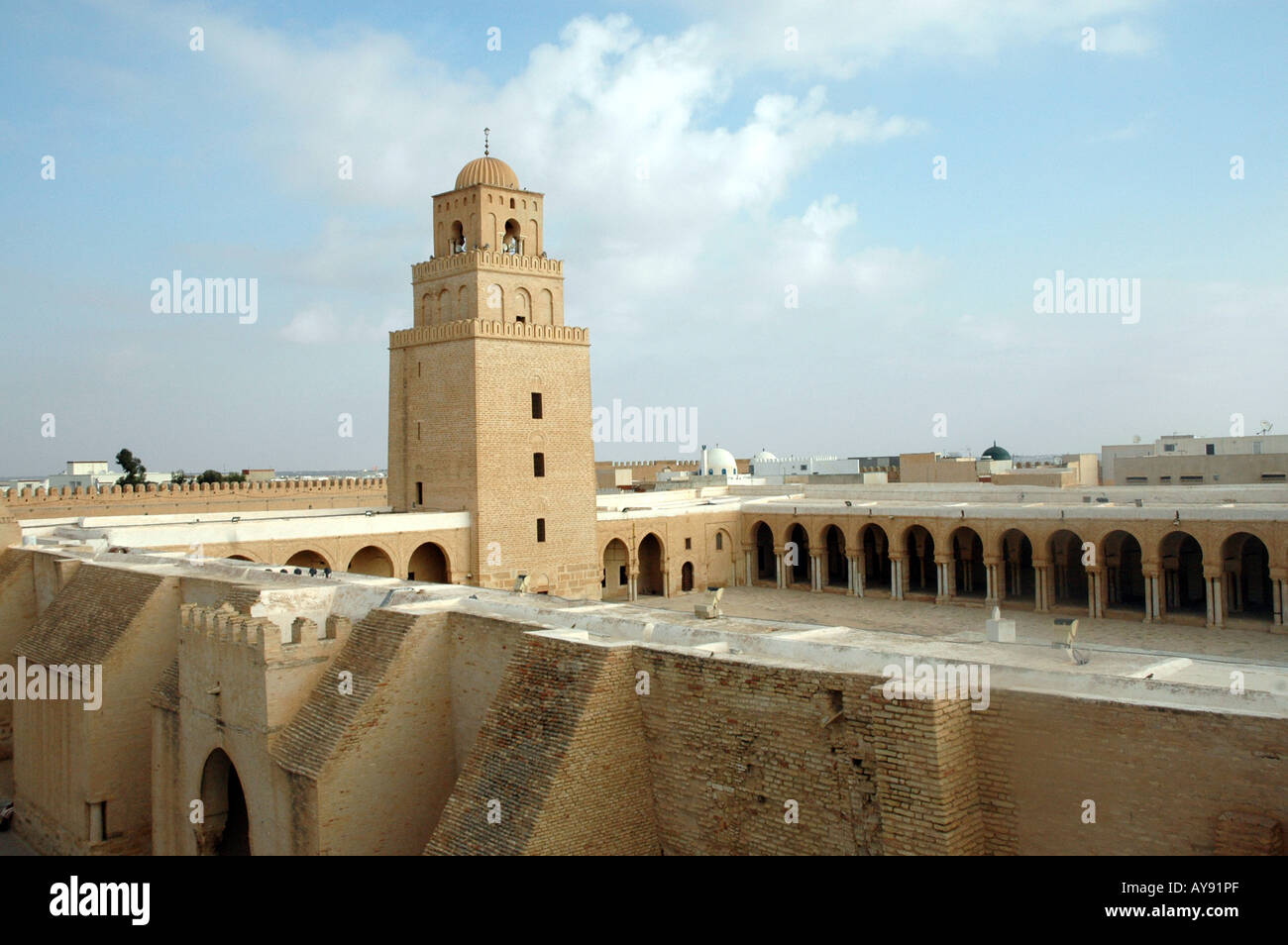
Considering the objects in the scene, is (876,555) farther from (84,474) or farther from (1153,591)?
(84,474)

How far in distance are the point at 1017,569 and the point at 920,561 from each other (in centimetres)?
397

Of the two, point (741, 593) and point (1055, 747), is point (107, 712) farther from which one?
point (741, 593)

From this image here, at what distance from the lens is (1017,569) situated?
3198cm

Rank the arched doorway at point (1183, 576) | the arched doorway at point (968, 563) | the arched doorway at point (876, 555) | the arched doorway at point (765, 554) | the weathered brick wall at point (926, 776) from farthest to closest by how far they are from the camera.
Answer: the arched doorway at point (765, 554)
the arched doorway at point (876, 555)
the arched doorway at point (968, 563)
the arched doorway at point (1183, 576)
the weathered brick wall at point (926, 776)

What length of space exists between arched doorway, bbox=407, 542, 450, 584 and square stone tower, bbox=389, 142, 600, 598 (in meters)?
0.88

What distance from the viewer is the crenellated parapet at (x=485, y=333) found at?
82.2 feet

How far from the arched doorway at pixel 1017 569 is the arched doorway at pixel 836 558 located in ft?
19.9

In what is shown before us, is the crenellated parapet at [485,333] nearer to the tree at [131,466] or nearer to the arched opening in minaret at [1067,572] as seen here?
the arched opening in minaret at [1067,572]

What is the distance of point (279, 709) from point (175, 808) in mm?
3685

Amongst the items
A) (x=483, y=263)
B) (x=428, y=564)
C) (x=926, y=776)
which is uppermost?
(x=483, y=263)

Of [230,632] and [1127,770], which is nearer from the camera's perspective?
[1127,770]

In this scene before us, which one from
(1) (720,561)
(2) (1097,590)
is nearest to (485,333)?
(1) (720,561)

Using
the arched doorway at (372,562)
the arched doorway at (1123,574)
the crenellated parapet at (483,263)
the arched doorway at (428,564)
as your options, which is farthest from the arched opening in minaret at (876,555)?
the arched doorway at (372,562)

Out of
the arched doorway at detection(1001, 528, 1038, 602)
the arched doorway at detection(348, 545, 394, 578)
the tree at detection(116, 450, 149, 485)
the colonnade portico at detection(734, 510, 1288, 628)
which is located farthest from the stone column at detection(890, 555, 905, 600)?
the tree at detection(116, 450, 149, 485)
